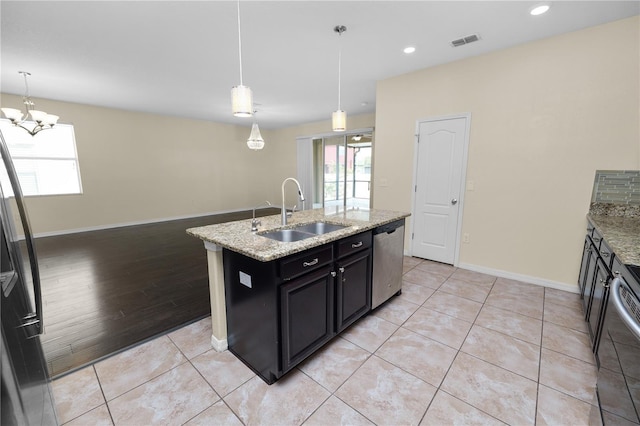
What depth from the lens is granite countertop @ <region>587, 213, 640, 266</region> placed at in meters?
1.45

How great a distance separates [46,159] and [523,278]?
8118mm

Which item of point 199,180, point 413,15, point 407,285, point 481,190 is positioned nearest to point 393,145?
point 481,190

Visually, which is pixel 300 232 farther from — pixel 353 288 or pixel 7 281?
pixel 7 281

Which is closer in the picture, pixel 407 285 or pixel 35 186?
pixel 407 285

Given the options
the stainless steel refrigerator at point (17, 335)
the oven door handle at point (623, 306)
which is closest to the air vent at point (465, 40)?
the oven door handle at point (623, 306)

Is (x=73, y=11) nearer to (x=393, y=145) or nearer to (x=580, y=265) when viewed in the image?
(x=393, y=145)

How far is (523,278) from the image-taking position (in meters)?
3.11

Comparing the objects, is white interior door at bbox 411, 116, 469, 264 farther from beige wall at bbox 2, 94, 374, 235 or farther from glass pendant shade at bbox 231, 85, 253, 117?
beige wall at bbox 2, 94, 374, 235

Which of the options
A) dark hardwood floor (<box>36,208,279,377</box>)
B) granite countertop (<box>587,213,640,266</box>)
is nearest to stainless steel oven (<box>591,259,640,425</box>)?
granite countertop (<box>587,213,640,266</box>)

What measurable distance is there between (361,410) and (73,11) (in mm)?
3764

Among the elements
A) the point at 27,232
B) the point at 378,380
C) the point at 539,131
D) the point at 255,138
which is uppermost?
the point at 255,138

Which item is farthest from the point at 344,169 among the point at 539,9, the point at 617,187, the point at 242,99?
the point at 242,99

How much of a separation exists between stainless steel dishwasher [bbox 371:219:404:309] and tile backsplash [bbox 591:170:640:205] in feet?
6.49

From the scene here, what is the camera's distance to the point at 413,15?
2.36 m
